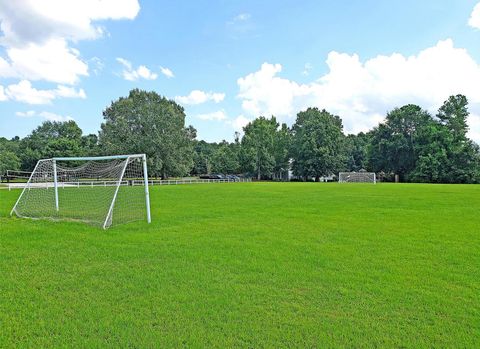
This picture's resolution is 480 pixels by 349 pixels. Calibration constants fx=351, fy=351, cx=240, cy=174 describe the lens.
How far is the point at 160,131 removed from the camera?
43844 millimetres

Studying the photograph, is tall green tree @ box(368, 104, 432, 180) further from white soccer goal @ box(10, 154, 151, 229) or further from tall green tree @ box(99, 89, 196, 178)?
white soccer goal @ box(10, 154, 151, 229)

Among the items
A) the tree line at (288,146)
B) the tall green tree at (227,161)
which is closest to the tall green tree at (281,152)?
the tree line at (288,146)

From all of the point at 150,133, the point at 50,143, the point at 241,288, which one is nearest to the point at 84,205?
the point at 241,288

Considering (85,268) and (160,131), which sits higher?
(160,131)

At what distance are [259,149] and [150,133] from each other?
25554mm

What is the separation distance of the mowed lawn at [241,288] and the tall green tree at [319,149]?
50249 millimetres

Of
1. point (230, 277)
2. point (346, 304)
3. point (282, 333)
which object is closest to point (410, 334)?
point (346, 304)

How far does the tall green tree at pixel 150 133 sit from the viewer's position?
4219cm

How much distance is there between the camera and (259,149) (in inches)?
2520

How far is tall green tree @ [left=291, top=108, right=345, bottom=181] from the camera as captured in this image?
189ft

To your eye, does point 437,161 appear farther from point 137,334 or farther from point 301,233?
point 137,334

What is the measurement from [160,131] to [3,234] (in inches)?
1449

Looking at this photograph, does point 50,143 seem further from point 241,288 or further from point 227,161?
point 241,288

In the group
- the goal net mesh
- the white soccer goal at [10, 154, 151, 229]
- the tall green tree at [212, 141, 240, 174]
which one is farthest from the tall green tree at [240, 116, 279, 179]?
the white soccer goal at [10, 154, 151, 229]
